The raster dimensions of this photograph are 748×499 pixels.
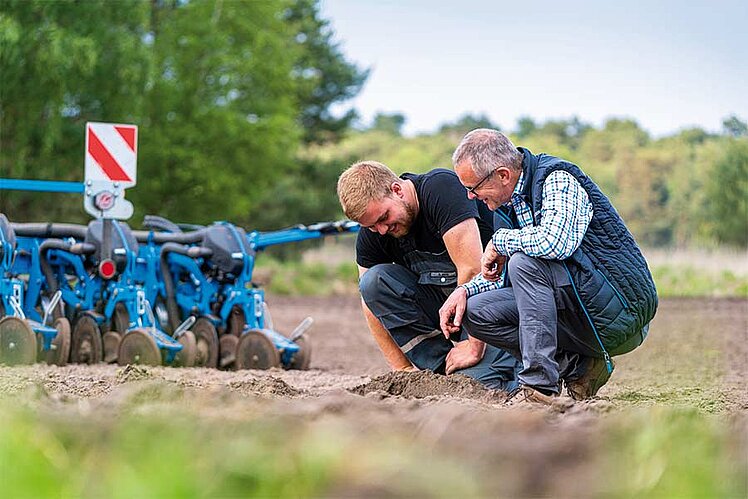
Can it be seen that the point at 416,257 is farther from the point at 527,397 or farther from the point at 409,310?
the point at 527,397

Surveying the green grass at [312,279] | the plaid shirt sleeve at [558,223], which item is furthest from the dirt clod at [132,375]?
the green grass at [312,279]

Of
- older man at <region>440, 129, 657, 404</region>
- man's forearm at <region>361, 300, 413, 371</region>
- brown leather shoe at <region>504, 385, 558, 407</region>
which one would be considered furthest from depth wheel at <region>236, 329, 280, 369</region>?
brown leather shoe at <region>504, 385, 558, 407</region>

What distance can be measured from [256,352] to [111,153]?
216 cm

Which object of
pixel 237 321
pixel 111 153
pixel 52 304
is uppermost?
pixel 111 153

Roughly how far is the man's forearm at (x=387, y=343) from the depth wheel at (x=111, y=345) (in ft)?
10.3

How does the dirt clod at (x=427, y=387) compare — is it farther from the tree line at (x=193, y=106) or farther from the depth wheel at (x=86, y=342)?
the tree line at (x=193, y=106)

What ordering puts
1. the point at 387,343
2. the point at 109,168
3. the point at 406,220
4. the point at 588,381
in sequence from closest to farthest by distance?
the point at 588,381 < the point at 406,220 < the point at 387,343 < the point at 109,168

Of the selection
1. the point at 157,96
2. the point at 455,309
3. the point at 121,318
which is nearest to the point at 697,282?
the point at 157,96

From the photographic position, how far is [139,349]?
8.30 meters

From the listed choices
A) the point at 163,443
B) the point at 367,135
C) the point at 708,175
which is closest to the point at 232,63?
the point at 708,175

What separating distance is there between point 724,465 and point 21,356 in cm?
673

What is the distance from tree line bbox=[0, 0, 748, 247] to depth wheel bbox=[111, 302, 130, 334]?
32.1ft

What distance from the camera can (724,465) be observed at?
A: 7.74ft

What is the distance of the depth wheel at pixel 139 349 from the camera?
821 cm
